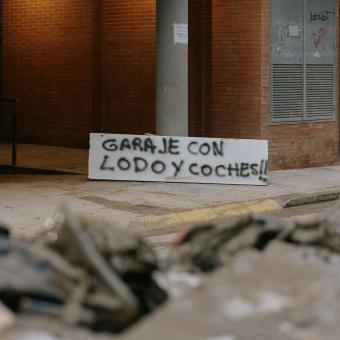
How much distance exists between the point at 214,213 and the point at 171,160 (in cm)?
230

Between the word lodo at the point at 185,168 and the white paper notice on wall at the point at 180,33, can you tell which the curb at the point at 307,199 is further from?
the white paper notice on wall at the point at 180,33

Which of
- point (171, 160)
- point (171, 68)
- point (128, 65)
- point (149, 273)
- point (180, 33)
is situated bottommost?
point (149, 273)

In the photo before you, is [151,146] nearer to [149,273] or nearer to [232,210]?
[232,210]

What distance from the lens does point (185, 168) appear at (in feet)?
49.0

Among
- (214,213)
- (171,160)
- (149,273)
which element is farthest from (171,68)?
(149,273)

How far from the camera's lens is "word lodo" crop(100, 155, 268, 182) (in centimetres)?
1491

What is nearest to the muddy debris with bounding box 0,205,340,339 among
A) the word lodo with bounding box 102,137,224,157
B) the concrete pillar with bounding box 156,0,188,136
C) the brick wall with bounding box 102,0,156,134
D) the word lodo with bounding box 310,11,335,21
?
the word lodo with bounding box 102,137,224,157

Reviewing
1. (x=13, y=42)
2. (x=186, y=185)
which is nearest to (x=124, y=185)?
(x=186, y=185)

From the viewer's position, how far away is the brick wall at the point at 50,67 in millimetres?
19062

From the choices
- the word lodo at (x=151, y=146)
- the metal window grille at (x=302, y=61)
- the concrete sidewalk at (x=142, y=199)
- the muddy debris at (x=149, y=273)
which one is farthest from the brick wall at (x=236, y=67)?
the muddy debris at (x=149, y=273)

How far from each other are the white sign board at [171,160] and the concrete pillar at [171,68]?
452 millimetres

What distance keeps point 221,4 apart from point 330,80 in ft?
8.82

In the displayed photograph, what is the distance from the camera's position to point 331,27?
59.4 ft

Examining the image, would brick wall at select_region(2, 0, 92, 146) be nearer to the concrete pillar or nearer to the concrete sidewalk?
the concrete sidewalk
